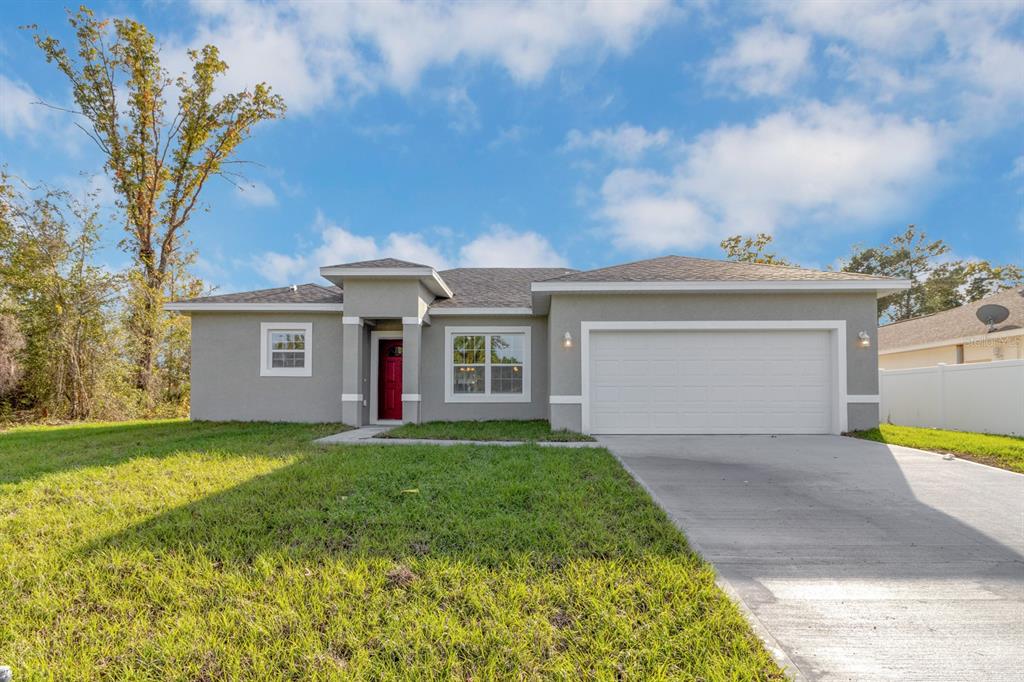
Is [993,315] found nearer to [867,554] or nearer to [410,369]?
[867,554]

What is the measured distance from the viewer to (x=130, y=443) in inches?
303

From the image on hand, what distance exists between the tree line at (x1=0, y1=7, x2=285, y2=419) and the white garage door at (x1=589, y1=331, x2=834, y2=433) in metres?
13.3

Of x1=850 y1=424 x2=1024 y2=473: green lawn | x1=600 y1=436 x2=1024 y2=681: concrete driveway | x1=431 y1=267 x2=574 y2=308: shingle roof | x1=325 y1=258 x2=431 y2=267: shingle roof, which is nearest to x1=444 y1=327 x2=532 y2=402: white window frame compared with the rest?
x1=431 y1=267 x2=574 y2=308: shingle roof

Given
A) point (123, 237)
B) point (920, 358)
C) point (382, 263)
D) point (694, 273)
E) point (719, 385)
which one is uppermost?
point (123, 237)

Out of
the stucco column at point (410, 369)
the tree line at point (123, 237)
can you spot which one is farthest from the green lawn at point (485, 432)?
the tree line at point (123, 237)

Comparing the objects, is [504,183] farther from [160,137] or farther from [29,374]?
[29,374]

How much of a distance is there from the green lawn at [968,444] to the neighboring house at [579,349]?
637 mm

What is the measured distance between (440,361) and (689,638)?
9.24 meters

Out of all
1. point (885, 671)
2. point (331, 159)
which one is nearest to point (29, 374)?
point (331, 159)

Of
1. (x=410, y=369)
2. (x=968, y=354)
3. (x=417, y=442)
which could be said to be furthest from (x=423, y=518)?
(x=968, y=354)

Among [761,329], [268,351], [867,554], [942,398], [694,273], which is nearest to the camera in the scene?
[867,554]

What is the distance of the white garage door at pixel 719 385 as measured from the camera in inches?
352

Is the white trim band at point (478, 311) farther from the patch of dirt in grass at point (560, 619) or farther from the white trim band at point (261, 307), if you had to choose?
the patch of dirt in grass at point (560, 619)

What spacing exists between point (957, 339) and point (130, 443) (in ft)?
63.4
